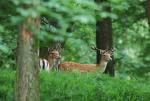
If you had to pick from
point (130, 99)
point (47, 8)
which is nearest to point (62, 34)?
point (47, 8)

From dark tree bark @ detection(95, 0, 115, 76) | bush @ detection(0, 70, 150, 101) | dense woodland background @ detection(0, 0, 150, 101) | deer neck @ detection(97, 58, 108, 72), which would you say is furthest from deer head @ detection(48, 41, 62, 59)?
bush @ detection(0, 70, 150, 101)

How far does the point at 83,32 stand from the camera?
19969 mm

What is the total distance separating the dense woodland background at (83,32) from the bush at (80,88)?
0.02 metres

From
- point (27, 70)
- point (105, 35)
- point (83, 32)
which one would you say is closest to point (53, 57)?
point (105, 35)

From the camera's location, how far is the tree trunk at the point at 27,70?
7395 mm

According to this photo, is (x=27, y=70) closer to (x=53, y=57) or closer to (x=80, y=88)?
(x=80, y=88)

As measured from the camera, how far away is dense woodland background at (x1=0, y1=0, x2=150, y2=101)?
181 inches

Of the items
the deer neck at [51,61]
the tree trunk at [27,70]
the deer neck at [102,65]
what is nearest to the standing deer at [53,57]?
the deer neck at [51,61]

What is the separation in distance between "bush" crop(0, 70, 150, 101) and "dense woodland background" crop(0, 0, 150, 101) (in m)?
0.02

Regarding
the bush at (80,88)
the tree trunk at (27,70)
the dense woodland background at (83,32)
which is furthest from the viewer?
the bush at (80,88)

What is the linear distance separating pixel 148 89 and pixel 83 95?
2053 mm

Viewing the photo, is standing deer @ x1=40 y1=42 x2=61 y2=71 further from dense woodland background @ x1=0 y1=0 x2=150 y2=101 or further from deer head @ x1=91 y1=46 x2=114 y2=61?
deer head @ x1=91 y1=46 x2=114 y2=61

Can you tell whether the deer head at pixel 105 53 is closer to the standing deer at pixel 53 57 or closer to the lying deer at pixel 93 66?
the lying deer at pixel 93 66

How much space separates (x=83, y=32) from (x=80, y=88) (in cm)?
881
